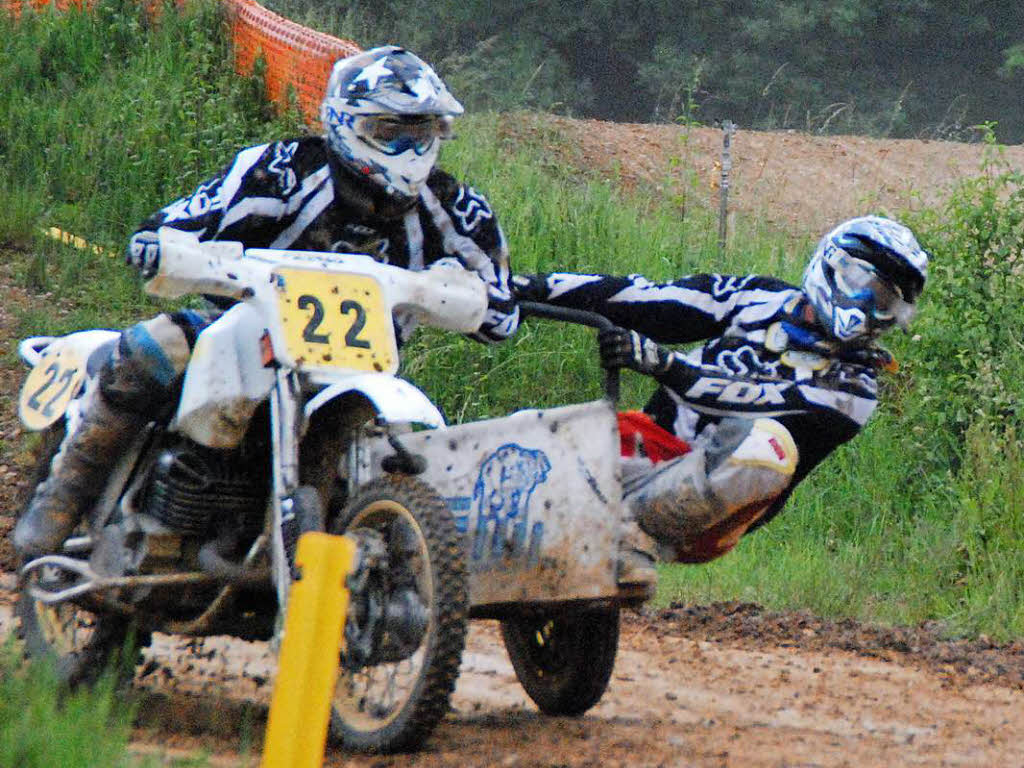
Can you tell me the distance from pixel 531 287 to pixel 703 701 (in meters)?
1.60

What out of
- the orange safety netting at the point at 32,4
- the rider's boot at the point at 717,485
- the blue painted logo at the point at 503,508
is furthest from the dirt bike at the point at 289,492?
the orange safety netting at the point at 32,4

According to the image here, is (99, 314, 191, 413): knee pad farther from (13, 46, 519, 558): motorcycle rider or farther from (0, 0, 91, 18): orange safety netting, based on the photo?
(0, 0, 91, 18): orange safety netting

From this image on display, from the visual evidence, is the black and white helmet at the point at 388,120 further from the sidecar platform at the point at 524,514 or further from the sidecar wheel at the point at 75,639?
the sidecar wheel at the point at 75,639

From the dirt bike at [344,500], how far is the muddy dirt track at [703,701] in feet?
0.94

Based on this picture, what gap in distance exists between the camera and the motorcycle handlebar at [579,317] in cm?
543

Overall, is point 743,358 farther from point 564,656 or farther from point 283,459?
point 283,459

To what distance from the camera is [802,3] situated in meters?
31.0

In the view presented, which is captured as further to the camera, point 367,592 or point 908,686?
point 908,686

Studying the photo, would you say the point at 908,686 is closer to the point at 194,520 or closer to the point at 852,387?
the point at 852,387

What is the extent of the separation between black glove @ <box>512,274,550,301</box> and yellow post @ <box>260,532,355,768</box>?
2838mm

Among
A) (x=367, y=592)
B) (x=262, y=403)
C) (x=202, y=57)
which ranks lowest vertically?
(x=367, y=592)

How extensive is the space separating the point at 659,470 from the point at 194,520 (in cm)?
157

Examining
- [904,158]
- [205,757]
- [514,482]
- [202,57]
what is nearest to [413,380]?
[202,57]

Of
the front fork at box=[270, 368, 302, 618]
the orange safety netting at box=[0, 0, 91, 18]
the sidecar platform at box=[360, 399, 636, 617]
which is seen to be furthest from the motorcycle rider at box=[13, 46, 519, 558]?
the orange safety netting at box=[0, 0, 91, 18]
